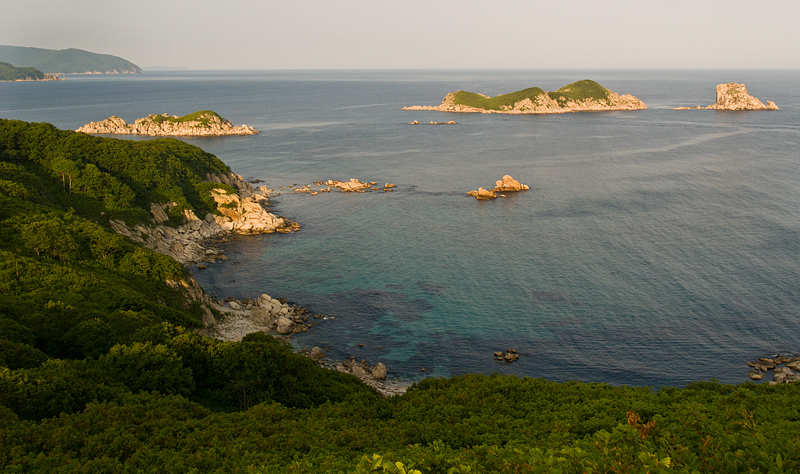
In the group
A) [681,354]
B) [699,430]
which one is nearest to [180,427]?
[699,430]

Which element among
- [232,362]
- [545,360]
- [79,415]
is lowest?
[545,360]

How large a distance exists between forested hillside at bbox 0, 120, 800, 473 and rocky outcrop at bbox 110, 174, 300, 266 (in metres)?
17.7

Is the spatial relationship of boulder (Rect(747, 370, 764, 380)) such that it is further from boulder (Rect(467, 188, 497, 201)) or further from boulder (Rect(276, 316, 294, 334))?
boulder (Rect(467, 188, 497, 201))

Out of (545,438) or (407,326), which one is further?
(407,326)

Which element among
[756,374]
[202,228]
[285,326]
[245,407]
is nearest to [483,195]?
[202,228]

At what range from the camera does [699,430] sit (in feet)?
73.3

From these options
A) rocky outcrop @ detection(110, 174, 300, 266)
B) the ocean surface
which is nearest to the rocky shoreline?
rocky outcrop @ detection(110, 174, 300, 266)

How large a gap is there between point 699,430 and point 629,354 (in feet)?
106

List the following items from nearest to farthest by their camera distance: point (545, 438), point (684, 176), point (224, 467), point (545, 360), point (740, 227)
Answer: point (224, 467)
point (545, 438)
point (545, 360)
point (740, 227)
point (684, 176)

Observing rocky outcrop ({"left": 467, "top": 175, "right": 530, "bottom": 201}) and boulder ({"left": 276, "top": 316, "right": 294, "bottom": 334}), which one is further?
rocky outcrop ({"left": 467, "top": 175, "right": 530, "bottom": 201})

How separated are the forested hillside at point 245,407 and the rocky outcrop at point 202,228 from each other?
17.7 meters

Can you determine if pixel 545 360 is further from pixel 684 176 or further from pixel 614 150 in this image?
pixel 614 150

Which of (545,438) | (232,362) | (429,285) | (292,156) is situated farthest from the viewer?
(292,156)

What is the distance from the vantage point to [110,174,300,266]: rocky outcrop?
75812 mm
